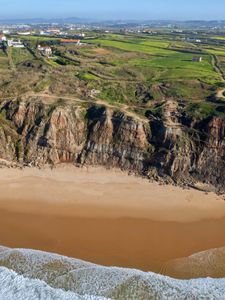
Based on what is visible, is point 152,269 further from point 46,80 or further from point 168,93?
point 46,80

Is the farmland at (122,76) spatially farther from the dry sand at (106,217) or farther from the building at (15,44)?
the dry sand at (106,217)

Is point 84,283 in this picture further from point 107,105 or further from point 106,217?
point 107,105

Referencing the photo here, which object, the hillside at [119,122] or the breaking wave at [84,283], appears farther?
the hillside at [119,122]

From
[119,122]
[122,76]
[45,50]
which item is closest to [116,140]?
[119,122]

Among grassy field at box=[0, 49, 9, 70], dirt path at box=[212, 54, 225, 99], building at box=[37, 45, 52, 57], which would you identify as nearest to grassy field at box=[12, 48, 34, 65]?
grassy field at box=[0, 49, 9, 70]

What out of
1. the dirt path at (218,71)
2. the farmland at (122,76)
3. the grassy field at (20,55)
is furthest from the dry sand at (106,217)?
the grassy field at (20,55)
